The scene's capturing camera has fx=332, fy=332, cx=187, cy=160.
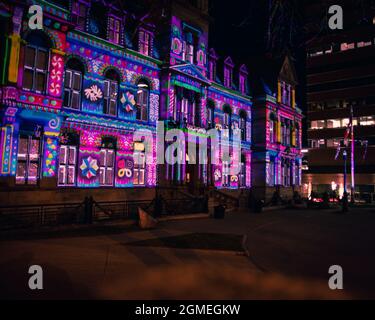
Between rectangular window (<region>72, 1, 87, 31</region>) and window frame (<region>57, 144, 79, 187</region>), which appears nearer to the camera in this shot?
window frame (<region>57, 144, 79, 187</region>)

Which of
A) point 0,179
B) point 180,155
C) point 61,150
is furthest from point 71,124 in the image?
point 180,155

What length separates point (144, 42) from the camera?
22.3 m

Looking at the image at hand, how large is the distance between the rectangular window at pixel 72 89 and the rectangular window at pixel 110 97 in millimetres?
1733

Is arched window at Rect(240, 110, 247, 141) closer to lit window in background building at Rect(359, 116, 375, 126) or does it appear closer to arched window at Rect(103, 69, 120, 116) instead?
arched window at Rect(103, 69, 120, 116)

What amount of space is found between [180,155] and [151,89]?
4917 millimetres

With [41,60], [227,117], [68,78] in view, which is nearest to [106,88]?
[68,78]

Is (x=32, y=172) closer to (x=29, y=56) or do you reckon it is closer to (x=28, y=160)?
(x=28, y=160)

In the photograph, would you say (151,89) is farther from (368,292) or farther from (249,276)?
(368,292)

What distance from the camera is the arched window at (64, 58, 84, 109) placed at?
18328 millimetres

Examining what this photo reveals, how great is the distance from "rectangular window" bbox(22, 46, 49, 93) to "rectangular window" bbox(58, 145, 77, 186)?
3.47 m

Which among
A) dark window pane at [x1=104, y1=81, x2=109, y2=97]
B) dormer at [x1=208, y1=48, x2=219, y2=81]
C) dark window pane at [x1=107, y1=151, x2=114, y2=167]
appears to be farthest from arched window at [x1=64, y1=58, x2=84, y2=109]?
dormer at [x1=208, y1=48, x2=219, y2=81]

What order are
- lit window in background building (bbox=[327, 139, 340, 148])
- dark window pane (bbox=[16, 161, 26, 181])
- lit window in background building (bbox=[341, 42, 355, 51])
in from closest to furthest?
dark window pane (bbox=[16, 161, 26, 181]), lit window in background building (bbox=[341, 42, 355, 51]), lit window in background building (bbox=[327, 139, 340, 148])

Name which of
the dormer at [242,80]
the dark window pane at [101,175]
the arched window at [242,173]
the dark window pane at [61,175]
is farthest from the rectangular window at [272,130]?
the dark window pane at [61,175]

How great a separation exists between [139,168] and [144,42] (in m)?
8.46
